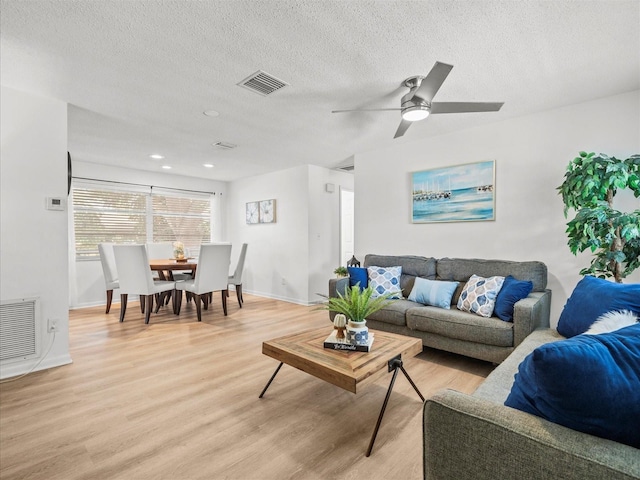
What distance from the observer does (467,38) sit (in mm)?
1995

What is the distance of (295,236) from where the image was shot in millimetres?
5566

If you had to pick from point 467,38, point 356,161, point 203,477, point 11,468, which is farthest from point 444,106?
point 11,468

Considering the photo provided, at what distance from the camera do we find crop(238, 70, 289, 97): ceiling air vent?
96.0 inches

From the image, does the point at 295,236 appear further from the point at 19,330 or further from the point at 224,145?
the point at 19,330

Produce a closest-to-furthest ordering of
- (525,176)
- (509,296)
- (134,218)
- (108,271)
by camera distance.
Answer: (509,296), (525,176), (108,271), (134,218)

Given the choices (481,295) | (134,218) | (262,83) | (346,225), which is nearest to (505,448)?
(481,295)

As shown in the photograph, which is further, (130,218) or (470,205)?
(130,218)

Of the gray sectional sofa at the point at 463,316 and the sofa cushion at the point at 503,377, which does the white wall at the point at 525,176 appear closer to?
the gray sectional sofa at the point at 463,316

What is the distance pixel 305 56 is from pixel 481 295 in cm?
244

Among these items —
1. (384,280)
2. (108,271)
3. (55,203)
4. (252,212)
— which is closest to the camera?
(55,203)

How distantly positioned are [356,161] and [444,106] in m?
2.41

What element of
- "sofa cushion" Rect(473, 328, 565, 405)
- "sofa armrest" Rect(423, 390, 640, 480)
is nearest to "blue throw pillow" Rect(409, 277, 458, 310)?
"sofa cushion" Rect(473, 328, 565, 405)

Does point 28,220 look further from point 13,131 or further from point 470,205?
point 470,205

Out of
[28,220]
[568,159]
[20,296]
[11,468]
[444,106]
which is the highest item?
[444,106]
